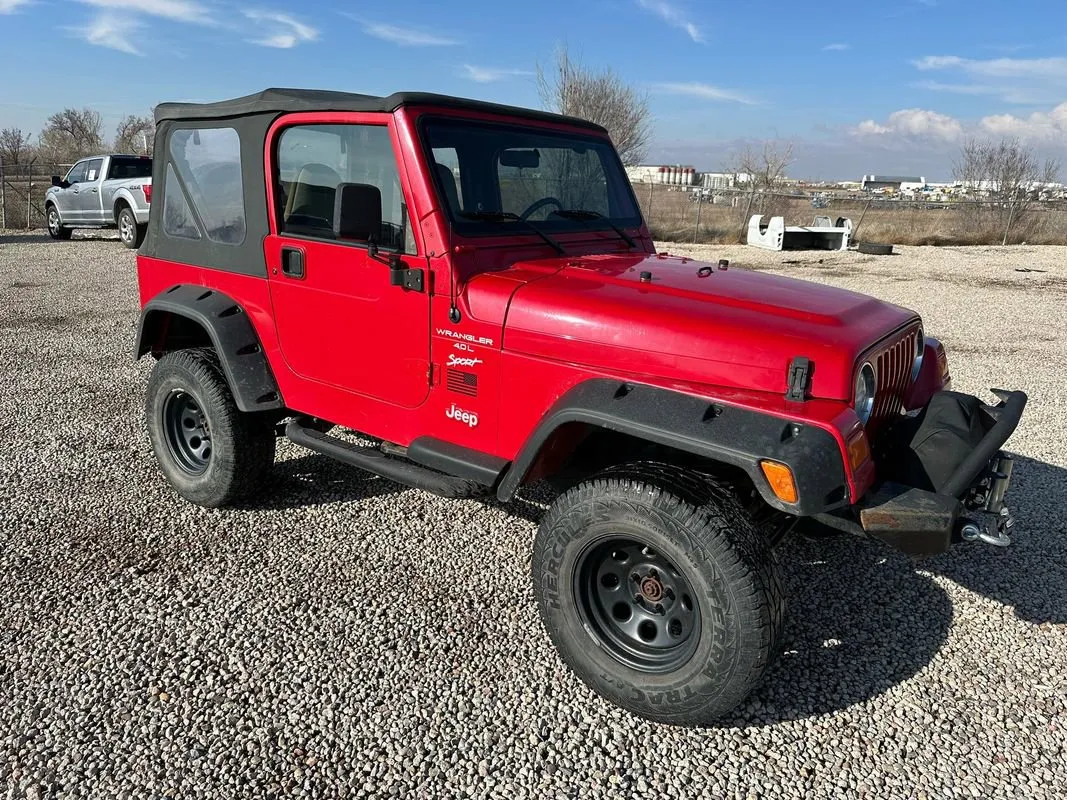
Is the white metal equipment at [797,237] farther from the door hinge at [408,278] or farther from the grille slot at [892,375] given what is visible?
the door hinge at [408,278]

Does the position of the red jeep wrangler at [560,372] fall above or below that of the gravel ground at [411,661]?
above

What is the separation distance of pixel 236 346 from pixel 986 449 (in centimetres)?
→ 325

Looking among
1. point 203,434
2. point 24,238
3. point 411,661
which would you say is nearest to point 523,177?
point 411,661

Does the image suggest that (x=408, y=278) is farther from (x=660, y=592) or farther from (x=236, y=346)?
(x=660, y=592)

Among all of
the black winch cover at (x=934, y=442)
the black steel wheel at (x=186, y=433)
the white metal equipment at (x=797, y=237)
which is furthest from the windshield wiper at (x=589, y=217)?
the white metal equipment at (x=797, y=237)

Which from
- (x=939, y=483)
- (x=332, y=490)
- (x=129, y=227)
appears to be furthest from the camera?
(x=129, y=227)

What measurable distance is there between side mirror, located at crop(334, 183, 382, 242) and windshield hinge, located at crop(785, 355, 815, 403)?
166 cm

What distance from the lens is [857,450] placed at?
7.77 feet

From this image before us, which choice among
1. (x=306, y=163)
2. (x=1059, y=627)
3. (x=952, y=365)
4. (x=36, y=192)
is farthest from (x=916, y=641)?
(x=36, y=192)

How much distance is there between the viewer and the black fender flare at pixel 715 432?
2.23m

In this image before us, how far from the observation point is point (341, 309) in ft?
11.1

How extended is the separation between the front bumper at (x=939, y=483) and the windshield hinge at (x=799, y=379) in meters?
0.38

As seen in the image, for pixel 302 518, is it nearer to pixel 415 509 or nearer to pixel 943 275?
pixel 415 509

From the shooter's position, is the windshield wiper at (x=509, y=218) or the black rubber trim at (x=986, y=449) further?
the windshield wiper at (x=509, y=218)
